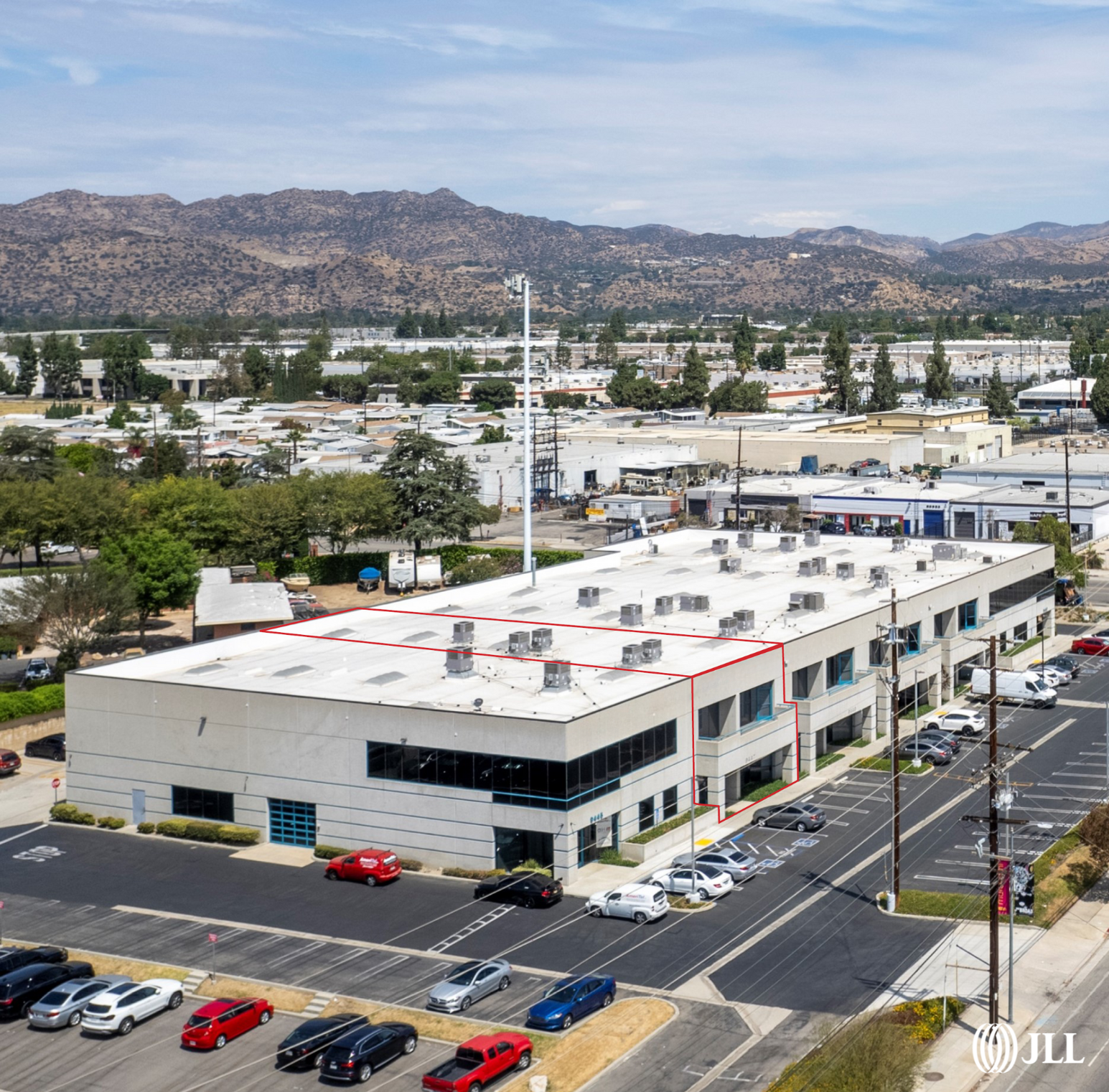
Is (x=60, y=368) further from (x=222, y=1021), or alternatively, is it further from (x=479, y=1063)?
(x=479, y=1063)

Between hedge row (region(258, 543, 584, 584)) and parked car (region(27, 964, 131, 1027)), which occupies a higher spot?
hedge row (region(258, 543, 584, 584))

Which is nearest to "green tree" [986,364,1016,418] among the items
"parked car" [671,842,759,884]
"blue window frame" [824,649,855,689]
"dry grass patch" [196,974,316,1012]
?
"blue window frame" [824,649,855,689]


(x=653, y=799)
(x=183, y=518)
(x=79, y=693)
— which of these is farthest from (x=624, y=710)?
(x=183, y=518)

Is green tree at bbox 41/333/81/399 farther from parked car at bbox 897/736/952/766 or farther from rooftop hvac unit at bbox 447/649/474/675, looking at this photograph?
parked car at bbox 897/736/952/766

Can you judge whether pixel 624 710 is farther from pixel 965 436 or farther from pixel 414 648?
pixel 965 436

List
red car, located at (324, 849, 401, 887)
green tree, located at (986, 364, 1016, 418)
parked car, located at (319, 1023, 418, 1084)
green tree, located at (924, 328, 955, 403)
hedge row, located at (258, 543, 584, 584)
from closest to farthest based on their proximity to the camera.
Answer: parked car, located at (319, 1023, 418, 1084) < red car, located at (324, 849, 401, 887) < hedge row, located at (258, 543, 584, 584) < green tree, located at (986, 364, 1016, 418) < green tree, located at (924, 328, 955, 403)

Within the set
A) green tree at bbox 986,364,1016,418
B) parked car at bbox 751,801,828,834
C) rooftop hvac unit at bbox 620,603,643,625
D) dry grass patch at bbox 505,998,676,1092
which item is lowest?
dry grass patch at bbox 505,998,676,1092

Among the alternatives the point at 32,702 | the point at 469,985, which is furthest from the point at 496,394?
the point at 469,985
